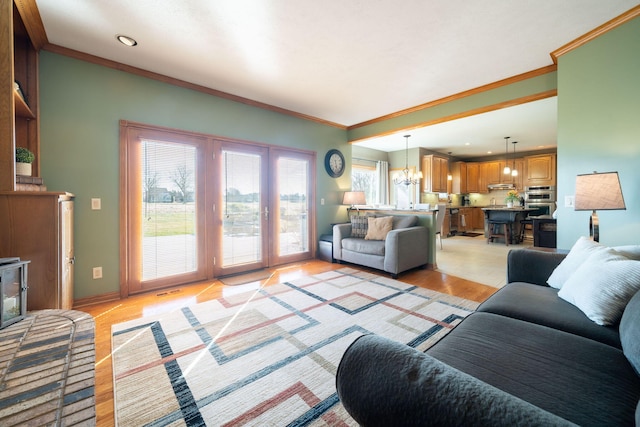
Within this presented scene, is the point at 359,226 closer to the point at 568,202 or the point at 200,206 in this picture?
the point at 200,206

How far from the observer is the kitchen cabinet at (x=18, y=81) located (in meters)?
1.57

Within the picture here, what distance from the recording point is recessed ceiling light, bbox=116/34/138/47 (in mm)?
2442

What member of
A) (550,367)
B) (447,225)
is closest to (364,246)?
(550,367)

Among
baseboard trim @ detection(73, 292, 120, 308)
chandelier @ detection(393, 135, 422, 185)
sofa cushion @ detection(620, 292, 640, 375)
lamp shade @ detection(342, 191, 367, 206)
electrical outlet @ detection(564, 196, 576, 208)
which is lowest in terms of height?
baseboard trim @ detection(73, 292, 120, 308)

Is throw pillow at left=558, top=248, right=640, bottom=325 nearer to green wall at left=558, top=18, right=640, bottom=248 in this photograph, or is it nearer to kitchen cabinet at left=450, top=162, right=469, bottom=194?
green wall at left=558, top=18, right=640, bottom=248

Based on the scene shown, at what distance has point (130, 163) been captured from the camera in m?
3.00

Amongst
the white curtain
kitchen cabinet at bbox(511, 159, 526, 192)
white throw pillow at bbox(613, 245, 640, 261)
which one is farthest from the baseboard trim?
kitchen cabinet at bbox(511, 159, 526, 192)

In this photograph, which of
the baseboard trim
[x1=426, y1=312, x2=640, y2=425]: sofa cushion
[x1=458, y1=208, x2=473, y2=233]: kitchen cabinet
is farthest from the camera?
[x1=458, y1=208, x2=473, y2=233]: kitchen cabinet

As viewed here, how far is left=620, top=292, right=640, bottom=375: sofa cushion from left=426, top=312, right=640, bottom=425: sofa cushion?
73mm

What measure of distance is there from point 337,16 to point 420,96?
6.95 feet

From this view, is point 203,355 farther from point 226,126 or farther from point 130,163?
point 226,126

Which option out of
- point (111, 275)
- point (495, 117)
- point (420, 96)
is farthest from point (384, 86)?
point (111, 275)

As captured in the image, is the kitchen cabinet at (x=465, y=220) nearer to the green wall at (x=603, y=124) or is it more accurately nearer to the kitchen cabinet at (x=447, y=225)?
the kitchen cabinet at (x=447, y=225)

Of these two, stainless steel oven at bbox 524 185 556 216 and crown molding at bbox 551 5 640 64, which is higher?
crown molding at bbox 551 5 640 64
